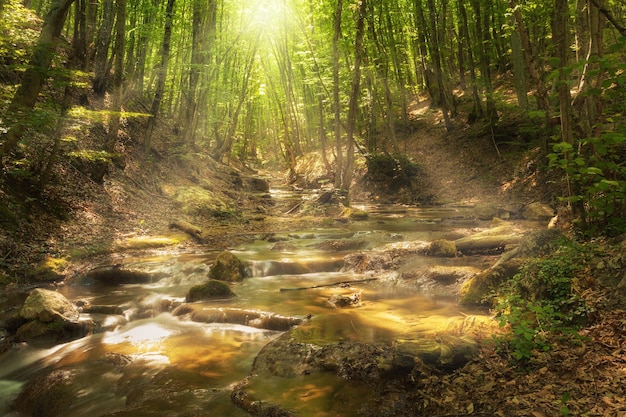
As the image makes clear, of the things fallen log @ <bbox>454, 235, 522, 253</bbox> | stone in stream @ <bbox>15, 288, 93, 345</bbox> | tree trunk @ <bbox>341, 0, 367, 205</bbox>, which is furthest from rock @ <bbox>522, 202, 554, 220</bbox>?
stone in stream @ <bbox>15, 288, 93, 345</bbox>

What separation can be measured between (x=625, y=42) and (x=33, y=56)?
10.5 meters

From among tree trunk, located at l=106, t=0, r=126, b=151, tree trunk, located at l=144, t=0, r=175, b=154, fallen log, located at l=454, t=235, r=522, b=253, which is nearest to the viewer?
fallen log, located at l=454, t=235, r=522, b=253

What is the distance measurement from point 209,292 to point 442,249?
6047mm

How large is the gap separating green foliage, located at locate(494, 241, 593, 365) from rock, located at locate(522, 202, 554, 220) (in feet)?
24.7

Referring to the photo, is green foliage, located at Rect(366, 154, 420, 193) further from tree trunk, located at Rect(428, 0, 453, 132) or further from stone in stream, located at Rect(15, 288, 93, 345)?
stone in stream, located at Rect(15, 288, 93, 345)

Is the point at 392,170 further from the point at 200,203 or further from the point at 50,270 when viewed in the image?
the point at 50,270

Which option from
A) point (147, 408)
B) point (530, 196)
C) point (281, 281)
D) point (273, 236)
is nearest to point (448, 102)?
point (530, 196)

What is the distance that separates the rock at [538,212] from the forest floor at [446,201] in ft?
6.91

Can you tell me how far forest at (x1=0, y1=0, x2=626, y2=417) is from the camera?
14.0ft

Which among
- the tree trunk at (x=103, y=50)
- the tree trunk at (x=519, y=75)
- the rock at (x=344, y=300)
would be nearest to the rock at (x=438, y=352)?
the rock at (x=344, y=300)

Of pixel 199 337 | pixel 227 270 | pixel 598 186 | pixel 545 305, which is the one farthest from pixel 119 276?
pixel 598 186

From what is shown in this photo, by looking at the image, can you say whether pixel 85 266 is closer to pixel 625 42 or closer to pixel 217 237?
pixel 217 237

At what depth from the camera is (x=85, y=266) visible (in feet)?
31.9

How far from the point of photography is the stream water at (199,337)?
4.60m
